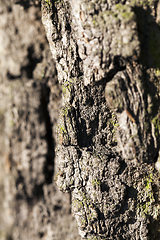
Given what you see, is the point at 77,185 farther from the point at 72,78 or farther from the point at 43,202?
the point at 43,202

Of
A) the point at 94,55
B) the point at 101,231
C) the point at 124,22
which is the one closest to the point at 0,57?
the point at 94,55

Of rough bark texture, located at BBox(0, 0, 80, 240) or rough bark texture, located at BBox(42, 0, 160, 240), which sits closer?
rough bark texture, located at BBox(42, 0, 160, 240)

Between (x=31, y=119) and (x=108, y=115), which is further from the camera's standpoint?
(x=31, y=119)

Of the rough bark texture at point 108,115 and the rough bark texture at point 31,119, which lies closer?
the rough bark texture at point 108,115
